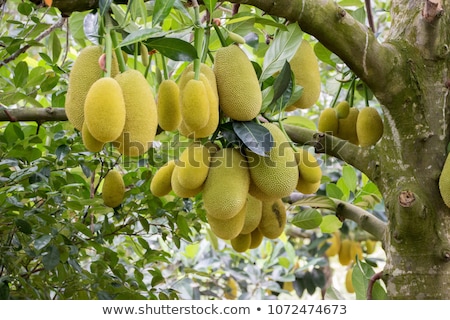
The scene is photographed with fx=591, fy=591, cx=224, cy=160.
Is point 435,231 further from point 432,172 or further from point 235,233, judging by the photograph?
point 235,233

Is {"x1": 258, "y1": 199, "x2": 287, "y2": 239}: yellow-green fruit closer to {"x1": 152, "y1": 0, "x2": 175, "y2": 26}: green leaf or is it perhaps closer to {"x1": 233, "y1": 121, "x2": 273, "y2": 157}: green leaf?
{"x1": 233, "y1": 121, "x2": 273, "y2": 157}: green leaf

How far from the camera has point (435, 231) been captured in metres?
A: 0.93

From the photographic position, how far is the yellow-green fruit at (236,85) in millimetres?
841

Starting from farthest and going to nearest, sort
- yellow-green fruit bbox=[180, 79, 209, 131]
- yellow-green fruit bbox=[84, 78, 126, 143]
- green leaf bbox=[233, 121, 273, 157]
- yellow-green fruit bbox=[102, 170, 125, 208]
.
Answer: yellow-green fruit bbox=[102, 170, 125, 208]
green leaf bbox=[233, 121, 273, 157]
yellow-green fruit bbox=[180, 79, 209, 131]
yellow-green fruit bbox=[84, 78, 126, 143]

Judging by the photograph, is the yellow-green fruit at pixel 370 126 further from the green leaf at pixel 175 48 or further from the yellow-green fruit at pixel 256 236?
the green leaf at pixel 175 48

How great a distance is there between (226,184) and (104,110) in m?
0.28

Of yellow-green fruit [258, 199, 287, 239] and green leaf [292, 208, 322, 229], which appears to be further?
green leaf [292, 208, 322, 229]

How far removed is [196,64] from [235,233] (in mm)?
292

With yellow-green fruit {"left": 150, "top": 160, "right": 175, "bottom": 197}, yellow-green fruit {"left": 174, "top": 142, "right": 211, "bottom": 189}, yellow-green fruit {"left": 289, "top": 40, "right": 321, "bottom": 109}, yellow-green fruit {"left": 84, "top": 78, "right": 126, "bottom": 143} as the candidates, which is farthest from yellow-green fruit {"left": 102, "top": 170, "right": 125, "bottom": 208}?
yellow-green fruit {"left": 84, "top": 78, "right": 126, "bottom": 143}

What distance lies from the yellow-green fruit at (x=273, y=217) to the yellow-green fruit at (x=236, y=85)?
0.71ft

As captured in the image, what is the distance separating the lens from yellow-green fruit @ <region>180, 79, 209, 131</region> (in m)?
0.75

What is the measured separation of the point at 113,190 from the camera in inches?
44.9

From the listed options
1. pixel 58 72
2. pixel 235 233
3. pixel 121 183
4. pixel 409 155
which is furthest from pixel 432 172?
pixel 58 72

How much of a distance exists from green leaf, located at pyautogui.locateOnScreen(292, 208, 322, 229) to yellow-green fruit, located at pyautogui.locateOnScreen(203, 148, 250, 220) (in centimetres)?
48
